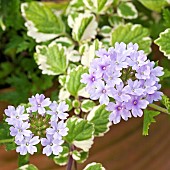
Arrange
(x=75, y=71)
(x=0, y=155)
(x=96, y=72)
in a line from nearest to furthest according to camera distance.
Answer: (x=96, y=72)
(x=75, y=71)
(x=0, y=155)

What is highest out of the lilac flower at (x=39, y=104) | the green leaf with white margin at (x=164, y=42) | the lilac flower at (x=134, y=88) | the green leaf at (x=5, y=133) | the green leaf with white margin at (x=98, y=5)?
the lilac flower at (x=134, y=88)

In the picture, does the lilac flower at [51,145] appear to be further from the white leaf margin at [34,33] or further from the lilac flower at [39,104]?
the white leaf margin at [34,33]

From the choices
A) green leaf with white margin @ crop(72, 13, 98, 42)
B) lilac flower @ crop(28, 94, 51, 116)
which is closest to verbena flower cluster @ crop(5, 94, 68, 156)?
lilac flower @ crop(28, 94, 51, 116)

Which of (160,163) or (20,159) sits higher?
(20,159)

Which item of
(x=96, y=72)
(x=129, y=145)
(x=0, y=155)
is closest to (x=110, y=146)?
(x=129, y=145)

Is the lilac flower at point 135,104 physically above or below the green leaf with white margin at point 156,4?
above

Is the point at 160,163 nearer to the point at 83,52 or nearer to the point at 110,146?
the point at 110,146

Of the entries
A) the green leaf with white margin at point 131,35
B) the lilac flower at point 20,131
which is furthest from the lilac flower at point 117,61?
the green leaf with white margin at point 131,35
